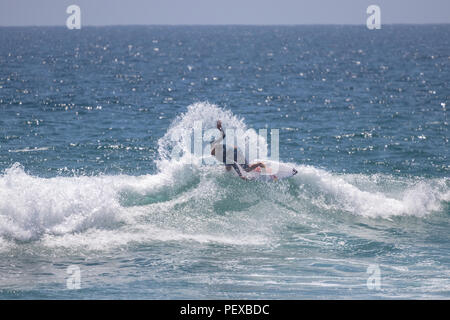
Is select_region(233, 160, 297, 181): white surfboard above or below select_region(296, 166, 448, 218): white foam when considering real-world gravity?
above

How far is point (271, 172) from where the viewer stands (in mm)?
18016

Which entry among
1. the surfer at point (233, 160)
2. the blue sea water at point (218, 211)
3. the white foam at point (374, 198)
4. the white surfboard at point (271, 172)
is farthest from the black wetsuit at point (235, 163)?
the white foam at point (374, 198)

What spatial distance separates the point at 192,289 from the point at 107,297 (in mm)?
1565

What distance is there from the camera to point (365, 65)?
72812mm

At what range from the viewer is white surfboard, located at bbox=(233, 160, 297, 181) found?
1792 centimetres

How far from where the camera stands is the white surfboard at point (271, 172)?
17922 mm

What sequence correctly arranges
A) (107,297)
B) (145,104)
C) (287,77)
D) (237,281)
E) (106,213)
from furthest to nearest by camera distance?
(287,77) → (145,104) → (106,213) → (237,281) → (107,297)

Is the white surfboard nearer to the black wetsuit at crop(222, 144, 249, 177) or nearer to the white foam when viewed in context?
the black wetsuit at crop(222, 144, 249, 177)

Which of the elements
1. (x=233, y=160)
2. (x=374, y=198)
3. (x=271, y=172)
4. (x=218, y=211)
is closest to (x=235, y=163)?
(x=233, y=160)

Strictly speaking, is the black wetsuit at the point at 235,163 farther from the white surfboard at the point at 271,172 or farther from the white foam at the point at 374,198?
the white foam at the point at 374,198

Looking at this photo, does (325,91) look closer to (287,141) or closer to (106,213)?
(287,141)

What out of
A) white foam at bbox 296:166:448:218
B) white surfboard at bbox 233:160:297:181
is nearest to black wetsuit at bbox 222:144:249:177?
white surfboard at bbox 233:160:297:181

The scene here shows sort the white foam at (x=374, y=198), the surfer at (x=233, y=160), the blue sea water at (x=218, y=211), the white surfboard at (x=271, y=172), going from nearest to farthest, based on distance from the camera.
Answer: the blue sea water at (x=218, y=211) < the white foam at (x=374, y=198) < the surfer at (x=233, y=160) < the white surfboard at (x=271, y=172)

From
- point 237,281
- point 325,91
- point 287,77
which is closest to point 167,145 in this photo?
point 237,281
